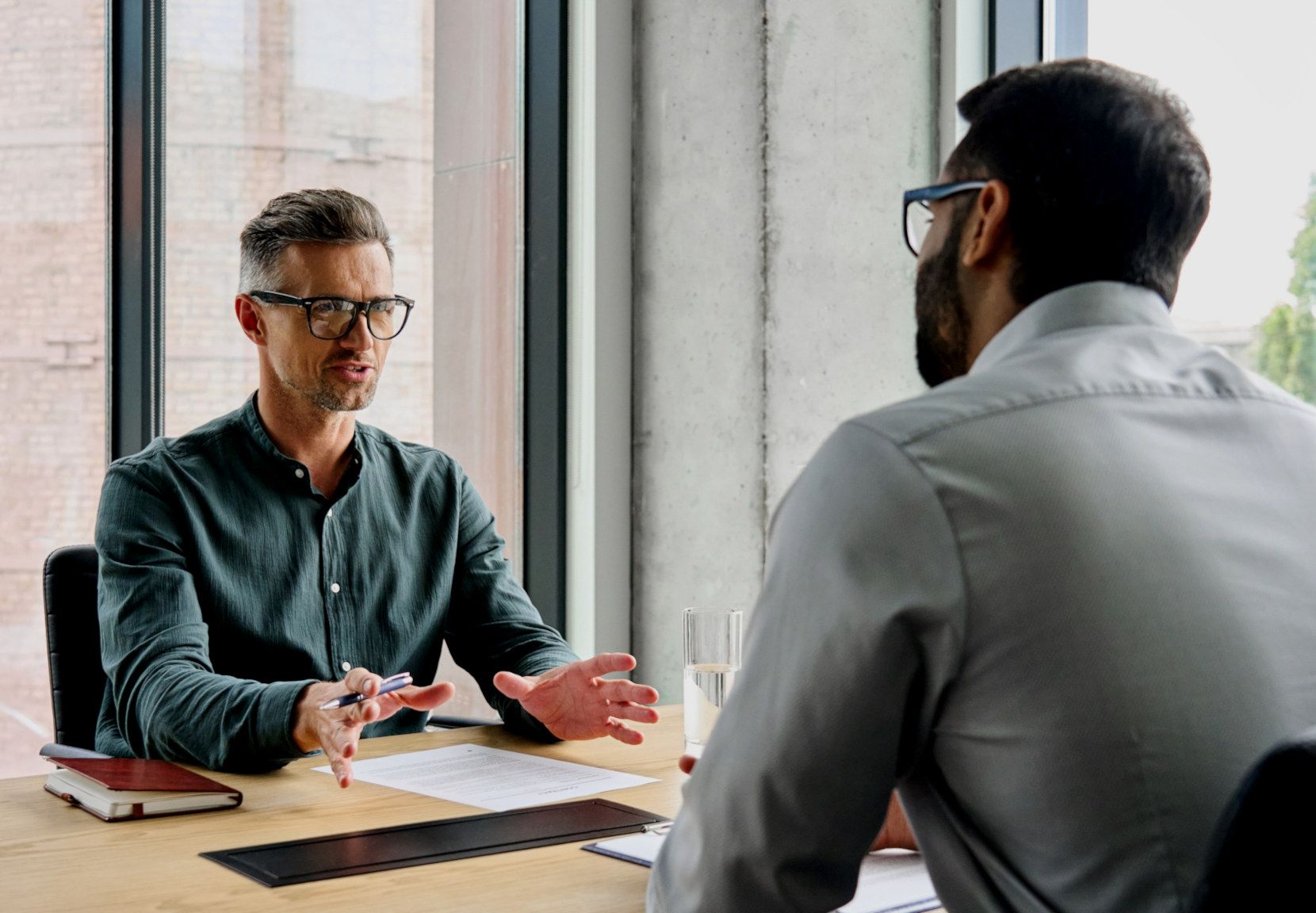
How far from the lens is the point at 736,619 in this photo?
175cm

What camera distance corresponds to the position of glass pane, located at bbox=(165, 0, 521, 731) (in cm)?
372

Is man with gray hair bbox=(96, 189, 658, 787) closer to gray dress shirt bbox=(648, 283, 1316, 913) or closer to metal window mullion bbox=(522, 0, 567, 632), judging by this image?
gray dress shirt bbox=(648, 283, 1316, 913)

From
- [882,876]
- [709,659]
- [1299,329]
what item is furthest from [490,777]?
[1299,329]

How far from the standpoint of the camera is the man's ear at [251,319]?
242cm

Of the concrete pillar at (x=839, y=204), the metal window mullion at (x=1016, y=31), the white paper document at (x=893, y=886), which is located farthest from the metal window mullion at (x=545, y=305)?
the white paper document at (x=893, y=886)

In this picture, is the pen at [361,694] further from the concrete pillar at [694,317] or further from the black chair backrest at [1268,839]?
the concrete pillar at [694,317]

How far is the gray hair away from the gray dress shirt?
1.60 meters

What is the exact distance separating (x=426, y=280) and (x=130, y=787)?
2.78 meters

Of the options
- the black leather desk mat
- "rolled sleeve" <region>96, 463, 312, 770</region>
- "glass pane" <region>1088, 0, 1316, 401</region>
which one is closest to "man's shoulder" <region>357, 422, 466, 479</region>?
"rolled sleeve" <region>96, 463, 312, 770</region>

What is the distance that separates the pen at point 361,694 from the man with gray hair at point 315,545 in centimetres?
26

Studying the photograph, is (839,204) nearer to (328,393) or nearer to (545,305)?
(545,305)

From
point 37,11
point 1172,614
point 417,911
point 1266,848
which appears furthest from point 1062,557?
point 37,11

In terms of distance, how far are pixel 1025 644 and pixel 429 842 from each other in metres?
0.75

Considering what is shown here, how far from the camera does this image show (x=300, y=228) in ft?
7.70
